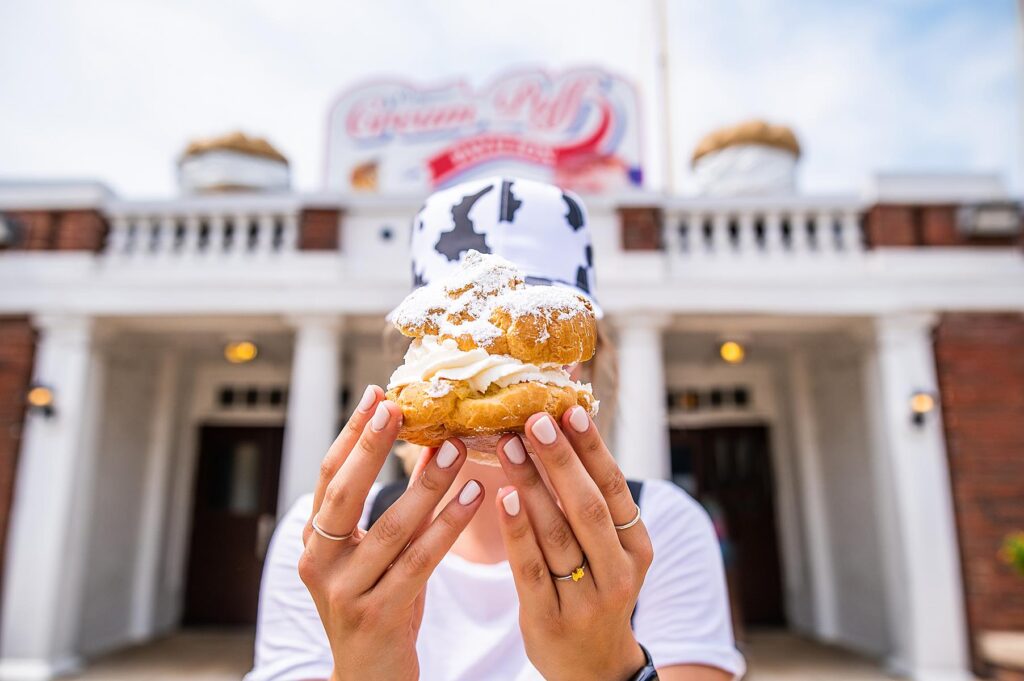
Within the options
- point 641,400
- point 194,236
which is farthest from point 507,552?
point 194,236

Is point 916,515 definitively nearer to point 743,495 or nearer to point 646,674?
point 743,495

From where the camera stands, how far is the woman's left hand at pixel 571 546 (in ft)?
3.84

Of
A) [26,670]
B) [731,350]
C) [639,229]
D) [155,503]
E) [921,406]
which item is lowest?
[26,670]

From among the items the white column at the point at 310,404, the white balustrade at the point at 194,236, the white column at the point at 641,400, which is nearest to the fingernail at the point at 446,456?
the white column at the point at 641,400

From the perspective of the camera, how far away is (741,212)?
23.4 feet

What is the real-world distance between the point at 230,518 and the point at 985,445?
30.3 ft

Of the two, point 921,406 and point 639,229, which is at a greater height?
point 639,229

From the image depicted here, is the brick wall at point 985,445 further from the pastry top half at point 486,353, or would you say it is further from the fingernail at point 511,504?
the fingernail at point 511,504

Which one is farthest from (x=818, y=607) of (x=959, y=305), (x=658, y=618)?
(x=658, y=618)

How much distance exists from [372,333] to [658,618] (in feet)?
21.2

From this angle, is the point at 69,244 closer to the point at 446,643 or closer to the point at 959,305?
the point at 446,643

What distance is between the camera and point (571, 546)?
120 centimetres

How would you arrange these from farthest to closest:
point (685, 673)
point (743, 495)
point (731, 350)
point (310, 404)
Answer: point (743, 495), point (731, 350), point (310, 404), point (685, 673)

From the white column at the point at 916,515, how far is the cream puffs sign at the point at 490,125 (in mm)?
3561
